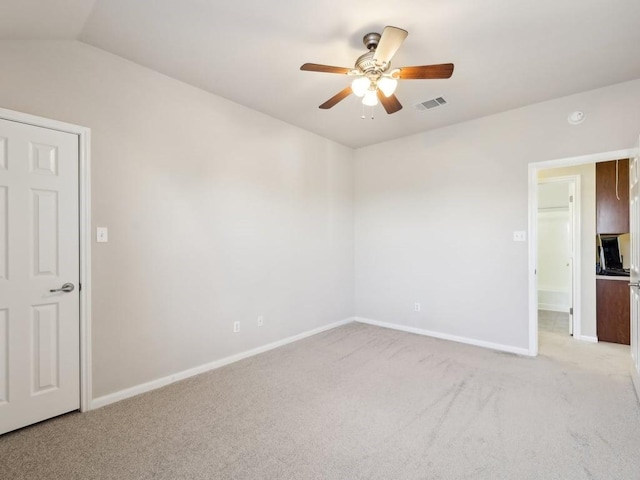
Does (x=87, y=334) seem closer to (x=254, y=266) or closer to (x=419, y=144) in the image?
(x=254, y=266)

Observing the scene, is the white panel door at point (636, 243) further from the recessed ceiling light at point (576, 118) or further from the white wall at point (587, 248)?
the white wall at point (587, 248)

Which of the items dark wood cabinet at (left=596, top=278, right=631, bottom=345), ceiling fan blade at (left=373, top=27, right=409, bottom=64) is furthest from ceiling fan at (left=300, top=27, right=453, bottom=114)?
dark wood cabinet at (left=596, top=278, right=631, bottom=345)

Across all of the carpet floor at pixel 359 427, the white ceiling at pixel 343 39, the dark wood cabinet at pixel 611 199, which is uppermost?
the white ceiling at pixel 343 39

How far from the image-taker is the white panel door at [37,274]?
2092mm

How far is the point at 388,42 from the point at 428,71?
34cm

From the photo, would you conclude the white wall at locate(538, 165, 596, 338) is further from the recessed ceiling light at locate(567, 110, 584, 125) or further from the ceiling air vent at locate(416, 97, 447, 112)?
the ceiling air vent at locate(416, 97, 447, 112)

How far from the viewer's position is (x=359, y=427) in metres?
2.17

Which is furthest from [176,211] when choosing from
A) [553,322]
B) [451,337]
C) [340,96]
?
[553,322]

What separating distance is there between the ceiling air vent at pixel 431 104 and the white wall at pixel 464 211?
725 millimetres

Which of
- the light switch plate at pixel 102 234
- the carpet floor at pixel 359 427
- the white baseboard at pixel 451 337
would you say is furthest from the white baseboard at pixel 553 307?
the light switch plate at pixel 102 234

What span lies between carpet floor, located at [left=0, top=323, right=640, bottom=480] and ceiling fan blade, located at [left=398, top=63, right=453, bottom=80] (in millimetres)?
2373

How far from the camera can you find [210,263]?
10.5 feet

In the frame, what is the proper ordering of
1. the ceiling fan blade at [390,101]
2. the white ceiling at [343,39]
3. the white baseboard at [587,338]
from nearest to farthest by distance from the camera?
the white ceiling at [343,39] < the ceiling fan blade at [390,101] < the white baseboard at [587,338]

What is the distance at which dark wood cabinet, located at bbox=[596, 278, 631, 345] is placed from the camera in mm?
3797
